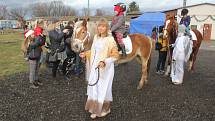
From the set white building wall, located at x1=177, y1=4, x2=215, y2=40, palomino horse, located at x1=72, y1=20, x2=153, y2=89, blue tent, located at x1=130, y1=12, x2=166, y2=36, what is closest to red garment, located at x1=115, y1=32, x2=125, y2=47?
palomino horse, located at x1=72, y1=20, x2=153, y2=89

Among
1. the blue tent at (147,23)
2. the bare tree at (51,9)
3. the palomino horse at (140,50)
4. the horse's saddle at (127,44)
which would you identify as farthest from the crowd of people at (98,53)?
the bare tree at (51,9)

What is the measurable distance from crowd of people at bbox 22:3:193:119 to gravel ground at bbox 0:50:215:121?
1.16 ft

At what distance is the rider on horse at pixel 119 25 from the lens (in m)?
6.81

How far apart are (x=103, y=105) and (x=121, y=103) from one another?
1099 millimetres

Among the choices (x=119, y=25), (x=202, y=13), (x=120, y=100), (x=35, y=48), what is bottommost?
(x=120, y=100)

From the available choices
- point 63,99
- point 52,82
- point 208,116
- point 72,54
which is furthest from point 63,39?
Answer: point 208,116

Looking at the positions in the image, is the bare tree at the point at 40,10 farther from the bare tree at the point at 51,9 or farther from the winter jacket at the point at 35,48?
the winter jacket at the point at 35,48

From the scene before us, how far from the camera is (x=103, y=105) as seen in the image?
16.8ft

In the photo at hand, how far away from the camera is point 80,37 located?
6402mm

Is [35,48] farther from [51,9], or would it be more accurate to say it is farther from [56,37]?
[51,9]

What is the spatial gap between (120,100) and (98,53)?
1.92 m

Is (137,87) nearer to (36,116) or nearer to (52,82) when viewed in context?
(52,82)

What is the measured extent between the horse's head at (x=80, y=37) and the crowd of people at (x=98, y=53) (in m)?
0.41

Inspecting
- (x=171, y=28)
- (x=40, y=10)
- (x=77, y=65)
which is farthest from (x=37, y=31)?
(x=40, y=10)
